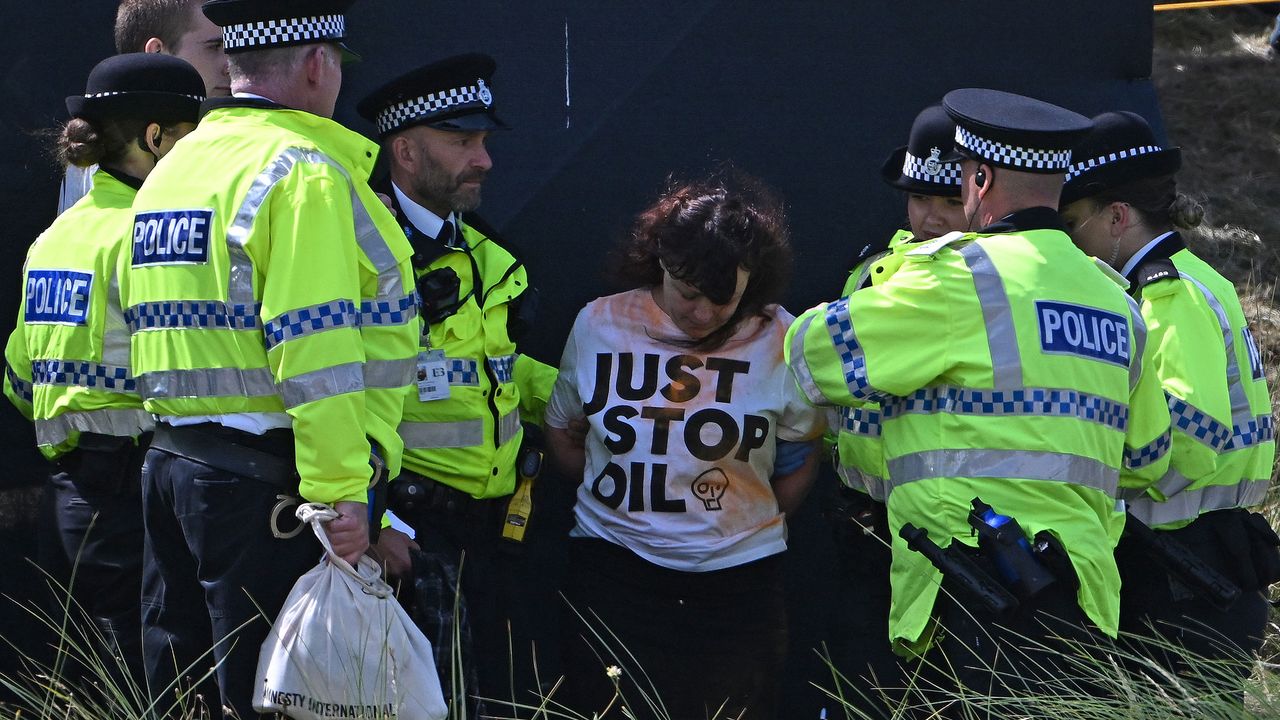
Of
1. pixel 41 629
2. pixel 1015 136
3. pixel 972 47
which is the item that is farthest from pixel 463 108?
pixel 41 629

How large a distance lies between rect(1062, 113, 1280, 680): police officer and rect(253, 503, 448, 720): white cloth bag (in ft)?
5.97

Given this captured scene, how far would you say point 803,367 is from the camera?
10.3ft

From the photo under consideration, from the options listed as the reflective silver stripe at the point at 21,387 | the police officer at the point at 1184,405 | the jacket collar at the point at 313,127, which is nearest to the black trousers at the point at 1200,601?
the police officer at the point at 1184,405

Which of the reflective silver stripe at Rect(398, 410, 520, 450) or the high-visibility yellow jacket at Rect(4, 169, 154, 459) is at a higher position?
the high-visibility yellow jacket at Rect(4, 169, 154, 459)

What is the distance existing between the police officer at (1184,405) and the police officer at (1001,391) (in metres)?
0.36

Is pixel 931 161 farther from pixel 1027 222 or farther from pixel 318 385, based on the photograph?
pixel 318 385

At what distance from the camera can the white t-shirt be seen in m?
3.49

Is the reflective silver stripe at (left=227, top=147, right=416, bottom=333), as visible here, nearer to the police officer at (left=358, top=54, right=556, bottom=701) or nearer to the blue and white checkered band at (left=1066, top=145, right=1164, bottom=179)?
the police officer at (left=358, top=54, right=556, bottom=701)

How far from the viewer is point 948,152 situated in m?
3.83

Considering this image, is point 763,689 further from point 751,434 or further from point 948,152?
point 948,152

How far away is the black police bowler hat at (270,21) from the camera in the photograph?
2.98 metres

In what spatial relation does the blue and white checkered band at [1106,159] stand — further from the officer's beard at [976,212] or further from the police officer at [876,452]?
the officer's beard at [976,212]

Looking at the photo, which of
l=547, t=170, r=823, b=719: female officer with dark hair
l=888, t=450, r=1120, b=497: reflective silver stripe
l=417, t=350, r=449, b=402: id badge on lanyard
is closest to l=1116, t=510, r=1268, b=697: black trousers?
l=888, t=450, r=1120, b=497: reflective silver stripe

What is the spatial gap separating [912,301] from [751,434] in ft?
2.26
